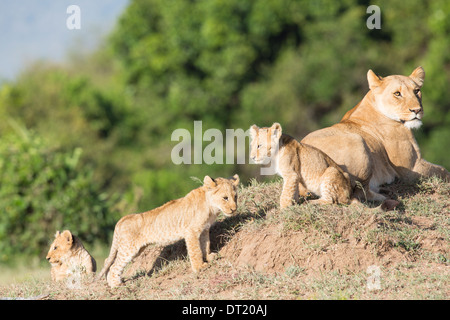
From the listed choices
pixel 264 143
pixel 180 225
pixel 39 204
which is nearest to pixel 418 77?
pixel 264 143

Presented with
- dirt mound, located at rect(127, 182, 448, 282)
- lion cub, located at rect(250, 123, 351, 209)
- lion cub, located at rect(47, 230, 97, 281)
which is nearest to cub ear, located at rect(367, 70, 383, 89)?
lion cub, located at rect(250, 123, 351, 209)

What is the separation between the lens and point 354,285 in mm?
6961

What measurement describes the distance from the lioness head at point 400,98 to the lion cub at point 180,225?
2904 mm

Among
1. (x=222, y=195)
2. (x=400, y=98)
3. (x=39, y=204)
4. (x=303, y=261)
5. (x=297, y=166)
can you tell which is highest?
(x=400, y=98)

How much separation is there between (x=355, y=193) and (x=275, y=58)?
23325 millimetres

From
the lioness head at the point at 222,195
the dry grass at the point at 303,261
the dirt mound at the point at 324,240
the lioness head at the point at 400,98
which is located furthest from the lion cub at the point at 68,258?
the lioness head at the point at 400,98

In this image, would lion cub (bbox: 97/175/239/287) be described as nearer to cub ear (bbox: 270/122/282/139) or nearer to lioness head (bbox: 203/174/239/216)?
lioness head (bbox: 203/174/239/216)

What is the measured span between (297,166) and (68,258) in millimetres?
3058

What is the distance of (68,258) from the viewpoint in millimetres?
8430

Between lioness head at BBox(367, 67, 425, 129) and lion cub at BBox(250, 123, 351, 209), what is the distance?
5.42 feet

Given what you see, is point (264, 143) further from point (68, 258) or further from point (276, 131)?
point (68, 258)

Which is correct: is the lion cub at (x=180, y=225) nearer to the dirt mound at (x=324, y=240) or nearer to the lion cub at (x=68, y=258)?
the dirt mound at (x=324, y=240)

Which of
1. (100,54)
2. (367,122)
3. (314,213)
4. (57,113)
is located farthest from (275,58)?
(100,54)
